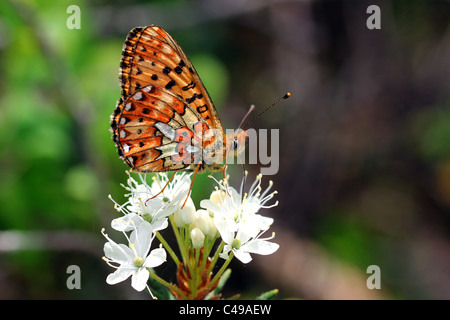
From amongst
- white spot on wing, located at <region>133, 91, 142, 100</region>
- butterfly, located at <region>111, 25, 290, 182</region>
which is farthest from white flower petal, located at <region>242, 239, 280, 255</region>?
white spot on wing, located at <region>133, 91, 142, 100</region>

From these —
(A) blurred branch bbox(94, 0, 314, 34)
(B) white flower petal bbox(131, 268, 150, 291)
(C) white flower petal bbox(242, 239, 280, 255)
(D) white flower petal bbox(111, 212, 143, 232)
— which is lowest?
(B) white flower petal bbox(131, 268, 150, 291)

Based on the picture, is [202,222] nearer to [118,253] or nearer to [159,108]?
[118,253]

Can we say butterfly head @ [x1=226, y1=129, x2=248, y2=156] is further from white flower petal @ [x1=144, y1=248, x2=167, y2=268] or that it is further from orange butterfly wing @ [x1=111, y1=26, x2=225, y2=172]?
white flower petal @ [x1=144, y1=248, x2=167, y2=268]

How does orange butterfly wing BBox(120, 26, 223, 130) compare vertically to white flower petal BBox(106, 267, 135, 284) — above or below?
above

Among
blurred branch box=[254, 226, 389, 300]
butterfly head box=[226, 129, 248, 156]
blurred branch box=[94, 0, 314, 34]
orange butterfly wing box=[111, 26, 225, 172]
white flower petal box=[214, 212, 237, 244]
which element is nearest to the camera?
white flower petal box=[214, 212, 237, 244]

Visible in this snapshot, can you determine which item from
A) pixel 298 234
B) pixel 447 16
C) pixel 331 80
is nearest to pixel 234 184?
pixel 298 234

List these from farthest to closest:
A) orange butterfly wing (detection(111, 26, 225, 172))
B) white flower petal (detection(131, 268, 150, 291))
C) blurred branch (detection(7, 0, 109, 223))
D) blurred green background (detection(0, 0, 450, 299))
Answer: blurred green background (detection(0, 0, 450, 299))
blurred branch (detection(7, 0, 109, 223))
orange butterfly wing (detection(111, 26, 225, 172))
white flower petal (detection(131, 268, 150, 291))

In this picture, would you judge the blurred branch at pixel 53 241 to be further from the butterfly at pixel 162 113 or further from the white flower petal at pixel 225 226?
the white flower petal at pixel 225 226

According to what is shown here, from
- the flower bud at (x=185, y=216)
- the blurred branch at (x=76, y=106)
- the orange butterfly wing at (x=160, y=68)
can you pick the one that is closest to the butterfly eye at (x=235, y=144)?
the orange butterfly wing at (x=160, y=68)

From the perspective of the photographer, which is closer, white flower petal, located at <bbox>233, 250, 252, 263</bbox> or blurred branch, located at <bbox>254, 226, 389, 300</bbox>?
white flower petal, located at <bbox>233, 250, 252, 263</bbox>
